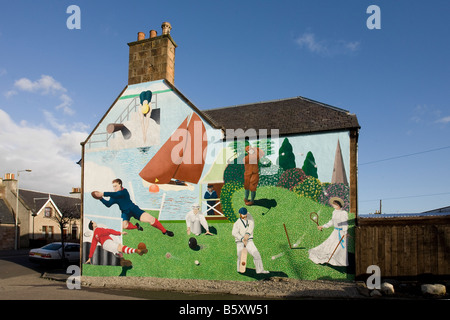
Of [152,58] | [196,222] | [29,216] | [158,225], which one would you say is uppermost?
[152,58]

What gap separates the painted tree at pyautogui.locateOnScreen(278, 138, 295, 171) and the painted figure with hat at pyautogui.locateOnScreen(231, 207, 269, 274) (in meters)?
2.25

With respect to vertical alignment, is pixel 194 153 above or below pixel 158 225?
above

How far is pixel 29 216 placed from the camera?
111 feet

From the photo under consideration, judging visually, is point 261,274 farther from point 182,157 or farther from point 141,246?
point 182,157

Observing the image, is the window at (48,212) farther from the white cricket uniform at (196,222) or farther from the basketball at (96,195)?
the white cricket uniform at (196,222)

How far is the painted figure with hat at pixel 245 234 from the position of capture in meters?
11.9

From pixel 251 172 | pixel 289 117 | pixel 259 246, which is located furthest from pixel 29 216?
pixel 289 117

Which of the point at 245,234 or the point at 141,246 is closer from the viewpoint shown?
the point at 245,234

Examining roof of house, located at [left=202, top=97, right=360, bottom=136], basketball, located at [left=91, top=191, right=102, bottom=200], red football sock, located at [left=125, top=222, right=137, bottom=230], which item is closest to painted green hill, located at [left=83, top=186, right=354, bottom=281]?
red football sock, located at [left=125, top=222, right=137, bottom=230]

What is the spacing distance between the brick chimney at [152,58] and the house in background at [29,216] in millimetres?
21831

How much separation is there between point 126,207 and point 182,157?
341 cm

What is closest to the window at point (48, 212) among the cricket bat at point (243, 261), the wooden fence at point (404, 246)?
the cricket bat at point (243, 261)

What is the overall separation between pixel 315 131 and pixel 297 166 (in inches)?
57.8
